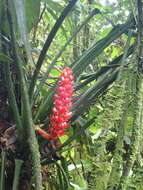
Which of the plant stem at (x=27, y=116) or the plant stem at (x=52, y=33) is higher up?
the plant stem at (x=52, y=33)

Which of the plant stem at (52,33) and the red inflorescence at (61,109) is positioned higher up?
the plant stem at (52,33)

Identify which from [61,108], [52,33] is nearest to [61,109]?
[61,108]

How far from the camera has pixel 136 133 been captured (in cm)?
41

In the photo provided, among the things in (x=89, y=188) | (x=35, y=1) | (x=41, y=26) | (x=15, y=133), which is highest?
(x=41, y=26)

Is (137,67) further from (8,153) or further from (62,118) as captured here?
→ (8,153)

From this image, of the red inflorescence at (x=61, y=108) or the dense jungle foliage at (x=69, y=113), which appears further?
the red inflorescence at (x=61, y=108)

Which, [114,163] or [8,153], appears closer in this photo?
[114,163]

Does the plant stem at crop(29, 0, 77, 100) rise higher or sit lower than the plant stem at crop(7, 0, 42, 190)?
higher

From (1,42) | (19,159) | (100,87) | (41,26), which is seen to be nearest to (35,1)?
(1,42)

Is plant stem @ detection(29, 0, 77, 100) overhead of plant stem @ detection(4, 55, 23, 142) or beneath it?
overhead

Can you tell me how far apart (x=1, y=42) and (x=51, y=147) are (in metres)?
0.24

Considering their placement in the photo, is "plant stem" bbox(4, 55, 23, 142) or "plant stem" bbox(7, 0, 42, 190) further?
"plant stem" bbox(4, 55, 23, 142)

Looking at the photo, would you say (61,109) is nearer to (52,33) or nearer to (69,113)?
(69,113)

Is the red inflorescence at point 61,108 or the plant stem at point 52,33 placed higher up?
the plant stem at point 52,33
